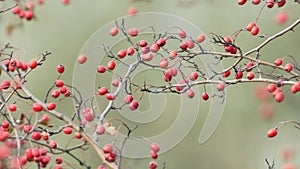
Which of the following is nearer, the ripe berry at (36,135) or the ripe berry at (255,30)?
the ripe berry at (36,135)

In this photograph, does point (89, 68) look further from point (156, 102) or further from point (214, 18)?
point (214, 18)

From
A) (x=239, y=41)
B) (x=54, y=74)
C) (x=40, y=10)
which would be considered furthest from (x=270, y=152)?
(x=40, y=10)

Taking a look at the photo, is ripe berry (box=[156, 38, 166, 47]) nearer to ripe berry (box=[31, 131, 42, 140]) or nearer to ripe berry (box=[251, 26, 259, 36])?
ripe berry (box=[251, 26, 259, 36])

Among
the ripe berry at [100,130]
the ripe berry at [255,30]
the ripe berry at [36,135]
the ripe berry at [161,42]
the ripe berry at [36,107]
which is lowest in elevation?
the ripe berry at [36,135]

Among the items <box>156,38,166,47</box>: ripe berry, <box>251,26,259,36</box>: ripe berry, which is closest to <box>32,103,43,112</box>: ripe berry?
<box>156,38,166,47</box>: ripe berry

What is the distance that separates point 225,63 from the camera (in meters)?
6.00

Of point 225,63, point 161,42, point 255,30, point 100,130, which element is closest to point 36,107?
point 100,130

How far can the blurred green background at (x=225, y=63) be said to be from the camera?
6.12 meters

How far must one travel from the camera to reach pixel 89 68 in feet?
10.7

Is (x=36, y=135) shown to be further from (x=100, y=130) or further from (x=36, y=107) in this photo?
(x=100, y=130)

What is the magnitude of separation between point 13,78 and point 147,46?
51cm

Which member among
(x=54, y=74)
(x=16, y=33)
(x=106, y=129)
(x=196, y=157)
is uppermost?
(x=16, y=33)

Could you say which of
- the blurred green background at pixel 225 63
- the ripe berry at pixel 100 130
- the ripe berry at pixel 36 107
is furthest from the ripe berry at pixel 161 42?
the blurred green background at pixel 225 63

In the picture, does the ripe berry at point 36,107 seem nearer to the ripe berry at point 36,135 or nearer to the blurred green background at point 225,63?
the ripe berry at point 36,135
